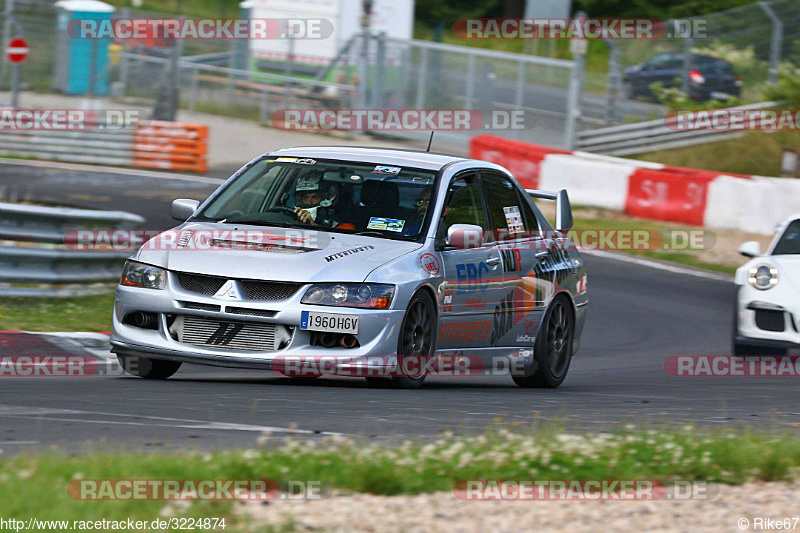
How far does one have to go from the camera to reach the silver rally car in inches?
300

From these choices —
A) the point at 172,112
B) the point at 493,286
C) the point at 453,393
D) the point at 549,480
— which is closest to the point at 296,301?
the point at 453,393

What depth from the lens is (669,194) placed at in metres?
19.5

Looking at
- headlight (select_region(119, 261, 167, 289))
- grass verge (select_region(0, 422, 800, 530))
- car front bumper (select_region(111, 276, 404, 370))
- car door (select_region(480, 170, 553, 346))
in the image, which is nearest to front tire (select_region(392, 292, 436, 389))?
car front bumper (select_region(111, 276, 404, 370))

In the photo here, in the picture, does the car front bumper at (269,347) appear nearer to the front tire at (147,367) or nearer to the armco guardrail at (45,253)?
the front tire at (147,367)

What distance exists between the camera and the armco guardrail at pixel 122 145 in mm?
23406

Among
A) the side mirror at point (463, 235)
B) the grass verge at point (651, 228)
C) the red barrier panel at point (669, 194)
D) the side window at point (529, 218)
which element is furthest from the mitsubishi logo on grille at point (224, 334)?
the red barrier panel at point (669, 194)

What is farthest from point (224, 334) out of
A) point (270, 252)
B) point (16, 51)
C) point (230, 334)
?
point (16, 51)

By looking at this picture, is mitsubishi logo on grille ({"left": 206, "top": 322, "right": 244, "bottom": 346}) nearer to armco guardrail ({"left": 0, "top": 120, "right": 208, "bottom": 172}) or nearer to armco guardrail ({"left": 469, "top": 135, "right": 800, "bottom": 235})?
armco guardrail ({"left": 469, "top": 135, "right": 800, "bottom": 235})

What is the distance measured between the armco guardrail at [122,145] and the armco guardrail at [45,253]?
12345 mm

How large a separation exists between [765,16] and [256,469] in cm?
2000

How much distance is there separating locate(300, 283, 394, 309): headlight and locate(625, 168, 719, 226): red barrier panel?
12.1m

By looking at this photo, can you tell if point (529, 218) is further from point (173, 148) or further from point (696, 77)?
point (696, 77)

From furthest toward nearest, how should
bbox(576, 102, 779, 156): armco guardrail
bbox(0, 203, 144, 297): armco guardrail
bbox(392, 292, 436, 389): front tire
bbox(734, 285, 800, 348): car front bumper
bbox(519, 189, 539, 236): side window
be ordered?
1. bbox(576, 102, 779, 156): armco guardrail
2. bbox(734, 285, 800, 348): car front bumper
3. bbox(0, 203, 144, 297): armco guardrail
4. bbox(519, 189, 539, 236): side window
5. bbox(392, 292, 436, 389): front tire

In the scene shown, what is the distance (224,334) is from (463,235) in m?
1.64
